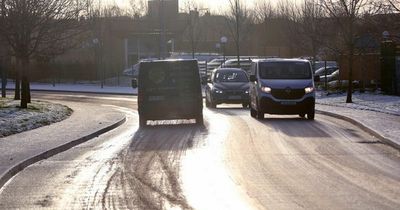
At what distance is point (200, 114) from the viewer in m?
23.0

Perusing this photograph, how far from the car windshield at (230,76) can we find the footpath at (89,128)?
355cm

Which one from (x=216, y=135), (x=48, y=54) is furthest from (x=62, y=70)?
(x=216, y=135)

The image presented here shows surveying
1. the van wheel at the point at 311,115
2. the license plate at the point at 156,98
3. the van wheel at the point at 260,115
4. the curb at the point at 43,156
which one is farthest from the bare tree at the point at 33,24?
the van wheel at the point at 311,115

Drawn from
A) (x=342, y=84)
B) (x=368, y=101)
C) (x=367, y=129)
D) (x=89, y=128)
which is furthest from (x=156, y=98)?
(x=342, y=84)

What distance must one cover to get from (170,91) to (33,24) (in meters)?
6.24

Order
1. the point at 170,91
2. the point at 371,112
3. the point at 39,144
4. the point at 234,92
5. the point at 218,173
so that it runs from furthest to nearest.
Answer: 1. the point at 234,92
2. the point at 371,112
3. the point at 170,91
4. the point at 39,144
5. the point at 218,173

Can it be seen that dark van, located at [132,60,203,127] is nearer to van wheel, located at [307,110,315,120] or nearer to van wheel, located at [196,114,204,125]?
van wheel, located at [196,114,204,125]

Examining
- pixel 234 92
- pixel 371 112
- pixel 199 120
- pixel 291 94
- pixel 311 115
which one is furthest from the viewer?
pixel 234 92

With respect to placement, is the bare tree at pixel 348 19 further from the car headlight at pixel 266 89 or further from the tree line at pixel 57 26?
the car headlight at pixel 266 89

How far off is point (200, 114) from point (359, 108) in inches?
291

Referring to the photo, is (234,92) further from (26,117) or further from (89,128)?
(89,128)

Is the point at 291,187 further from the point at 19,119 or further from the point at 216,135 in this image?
the point at 19,119

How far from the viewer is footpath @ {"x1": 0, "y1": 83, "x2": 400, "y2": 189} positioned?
14.8 meters

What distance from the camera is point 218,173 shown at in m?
12.4
